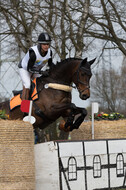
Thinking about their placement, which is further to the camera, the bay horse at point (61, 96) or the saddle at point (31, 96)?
the saddle at point (31, 96)

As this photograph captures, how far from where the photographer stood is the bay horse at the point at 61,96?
5.80 metres

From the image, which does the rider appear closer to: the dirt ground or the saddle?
the saddle

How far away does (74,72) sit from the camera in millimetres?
5891

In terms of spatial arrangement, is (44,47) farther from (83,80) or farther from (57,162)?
(57,162)

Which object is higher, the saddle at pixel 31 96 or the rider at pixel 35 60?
the rider at pixel 35 60

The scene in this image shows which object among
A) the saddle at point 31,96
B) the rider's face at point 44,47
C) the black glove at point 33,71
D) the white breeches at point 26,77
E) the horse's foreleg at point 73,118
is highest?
the rider's face at point 44,47

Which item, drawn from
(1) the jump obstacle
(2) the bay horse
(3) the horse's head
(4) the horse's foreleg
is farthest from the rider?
(1) the jump obstacle

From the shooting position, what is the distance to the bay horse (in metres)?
5.80

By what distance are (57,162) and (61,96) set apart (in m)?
1.81

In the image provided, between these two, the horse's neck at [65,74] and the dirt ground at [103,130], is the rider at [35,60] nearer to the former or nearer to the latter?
the horse's neck at [65,74]

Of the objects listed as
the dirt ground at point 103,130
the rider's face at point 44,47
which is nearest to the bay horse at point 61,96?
the dirt ground at point 103,130

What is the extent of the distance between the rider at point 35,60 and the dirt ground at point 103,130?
44.8 inches

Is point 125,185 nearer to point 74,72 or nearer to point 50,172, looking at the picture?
point 50,172

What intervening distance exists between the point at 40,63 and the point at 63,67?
16.3 inches
